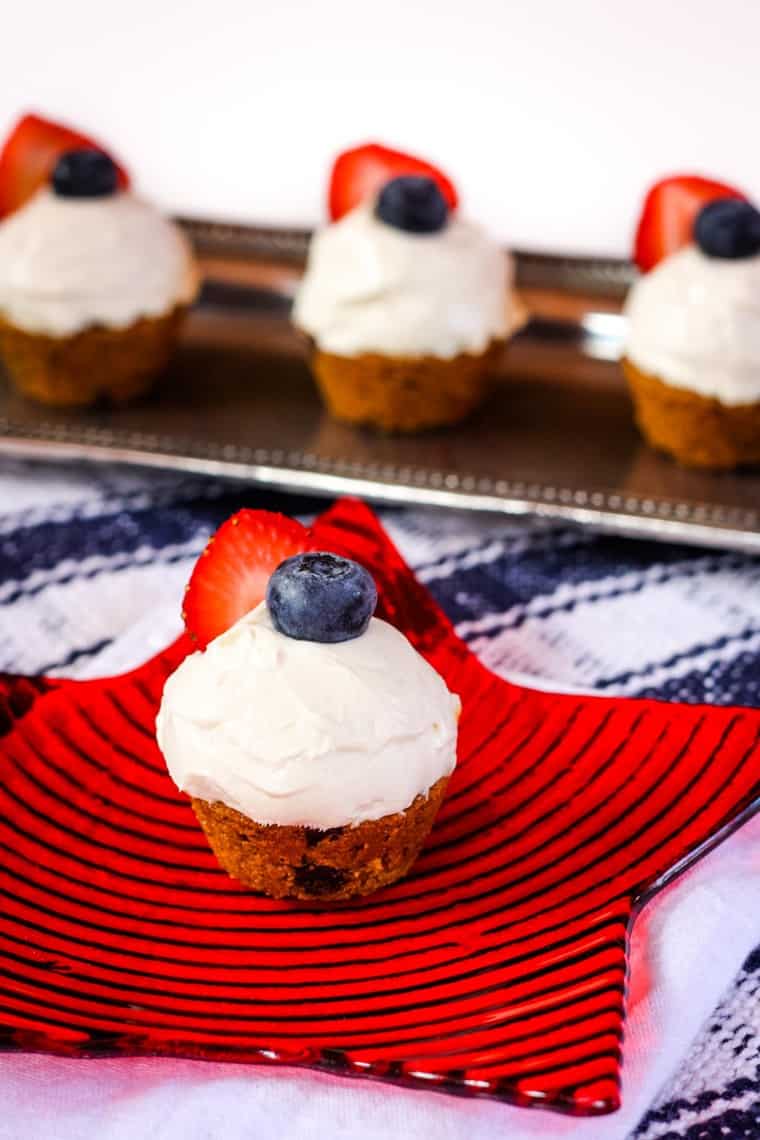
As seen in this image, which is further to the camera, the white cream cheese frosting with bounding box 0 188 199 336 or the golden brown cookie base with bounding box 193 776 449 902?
the white cream cheese frosting with bounding box 0 188 199 336

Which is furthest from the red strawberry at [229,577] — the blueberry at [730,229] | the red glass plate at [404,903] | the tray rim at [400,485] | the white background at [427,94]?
the white background at [427,94]

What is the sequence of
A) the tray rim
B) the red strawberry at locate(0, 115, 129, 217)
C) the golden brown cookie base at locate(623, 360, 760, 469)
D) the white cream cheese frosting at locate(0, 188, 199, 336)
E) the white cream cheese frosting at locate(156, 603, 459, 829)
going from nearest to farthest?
the white cream cheese frosting at locate(156, 603, 459, 829)
the tray rim
the golden brown cookie base at locate(623, 360, 760, 469)
the white cream cheese frosting at locate(0, 188, 199, 336)
the red strawberry at locate(0, 115, 129, 217)

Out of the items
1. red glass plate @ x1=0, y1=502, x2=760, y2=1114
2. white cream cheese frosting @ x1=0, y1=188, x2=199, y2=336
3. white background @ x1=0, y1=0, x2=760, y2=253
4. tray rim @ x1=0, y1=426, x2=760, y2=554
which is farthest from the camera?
white background @ x1=0, y1=0, x2=760, y2=253

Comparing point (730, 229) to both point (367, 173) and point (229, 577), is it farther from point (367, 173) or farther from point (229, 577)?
point (229, 577)

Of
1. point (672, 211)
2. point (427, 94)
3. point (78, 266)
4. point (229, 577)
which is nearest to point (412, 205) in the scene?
point (672, 211)

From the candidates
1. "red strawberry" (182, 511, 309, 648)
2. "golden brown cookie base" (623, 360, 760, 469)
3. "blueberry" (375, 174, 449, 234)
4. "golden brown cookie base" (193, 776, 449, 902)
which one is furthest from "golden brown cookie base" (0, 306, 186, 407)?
"golden brown cookie base" (193, 776, 449, 902)

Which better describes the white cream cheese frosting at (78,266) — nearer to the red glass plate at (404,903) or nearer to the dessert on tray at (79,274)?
the dessert on tray at (79,274)

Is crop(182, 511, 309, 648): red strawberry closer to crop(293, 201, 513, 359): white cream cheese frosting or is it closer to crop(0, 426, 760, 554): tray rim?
crop(0, 426, 760, 554): tray rim
